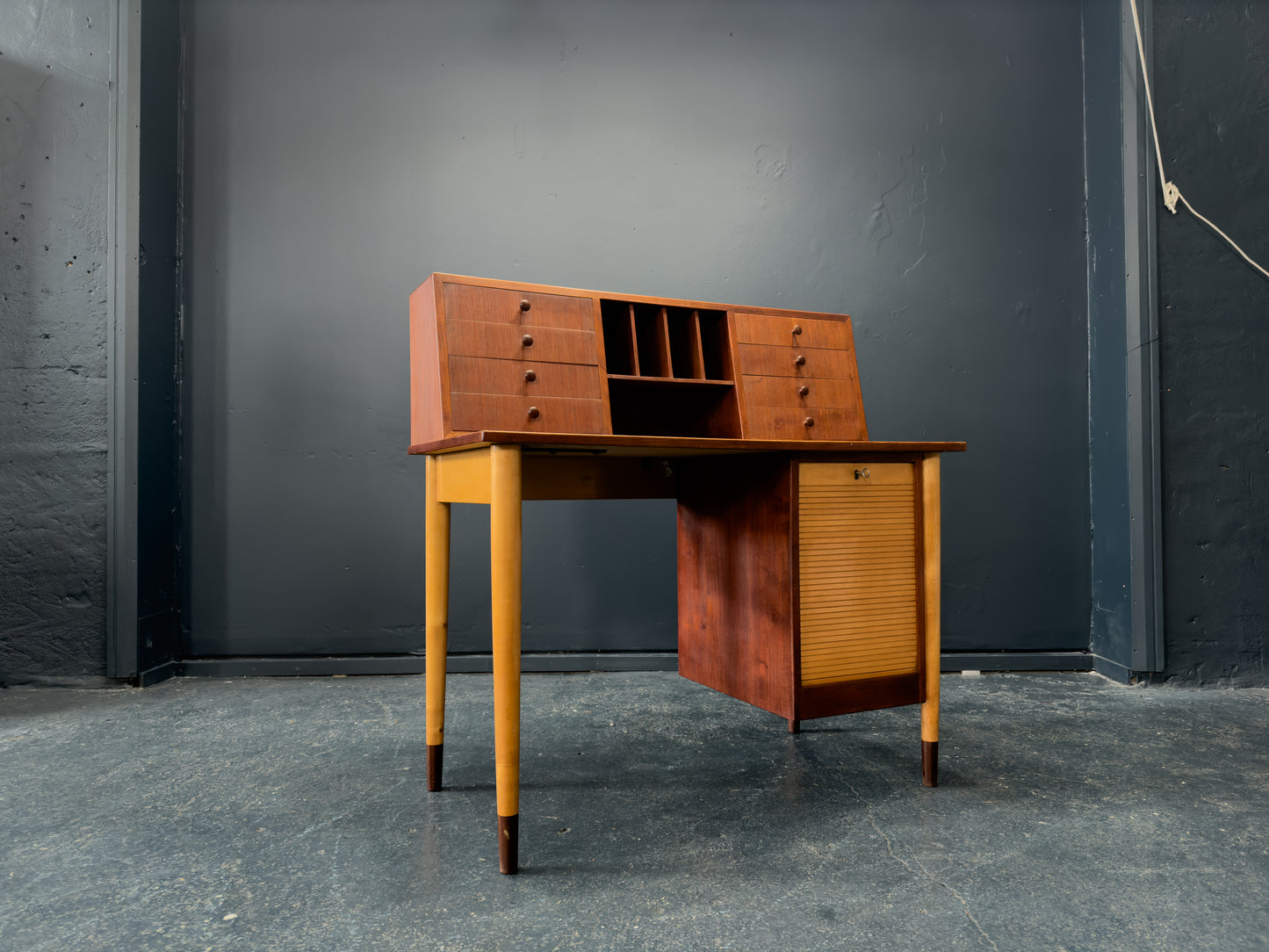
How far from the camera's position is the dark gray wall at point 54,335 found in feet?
8.89

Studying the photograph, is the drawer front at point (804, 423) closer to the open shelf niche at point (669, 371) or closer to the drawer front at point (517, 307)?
the open shelf niche at point (669, 371)

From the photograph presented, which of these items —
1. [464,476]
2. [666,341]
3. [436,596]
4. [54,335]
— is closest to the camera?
[464,476]

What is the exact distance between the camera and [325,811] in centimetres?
163

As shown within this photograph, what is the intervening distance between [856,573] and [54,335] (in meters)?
3.15

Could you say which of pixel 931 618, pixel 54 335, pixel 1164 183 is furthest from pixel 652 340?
pixel 54 335

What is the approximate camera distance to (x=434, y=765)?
1.75 metres

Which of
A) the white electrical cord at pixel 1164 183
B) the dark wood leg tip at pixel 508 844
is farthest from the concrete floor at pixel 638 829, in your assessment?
the white electrical cord at pixel 1164 183

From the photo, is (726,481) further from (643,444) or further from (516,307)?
(516,307)

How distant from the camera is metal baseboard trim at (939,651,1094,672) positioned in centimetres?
297

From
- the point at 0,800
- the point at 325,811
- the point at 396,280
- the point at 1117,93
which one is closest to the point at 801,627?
the point at 325,811

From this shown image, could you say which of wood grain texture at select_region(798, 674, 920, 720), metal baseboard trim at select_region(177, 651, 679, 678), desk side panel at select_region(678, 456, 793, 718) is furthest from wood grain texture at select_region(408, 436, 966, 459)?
metal baseboard trim at select_region(177, 651, 679, 678)

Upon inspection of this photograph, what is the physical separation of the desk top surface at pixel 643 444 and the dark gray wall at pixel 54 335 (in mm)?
1921

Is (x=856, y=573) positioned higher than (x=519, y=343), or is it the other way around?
(x=519, y=343)

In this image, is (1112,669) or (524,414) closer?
(524,414)
